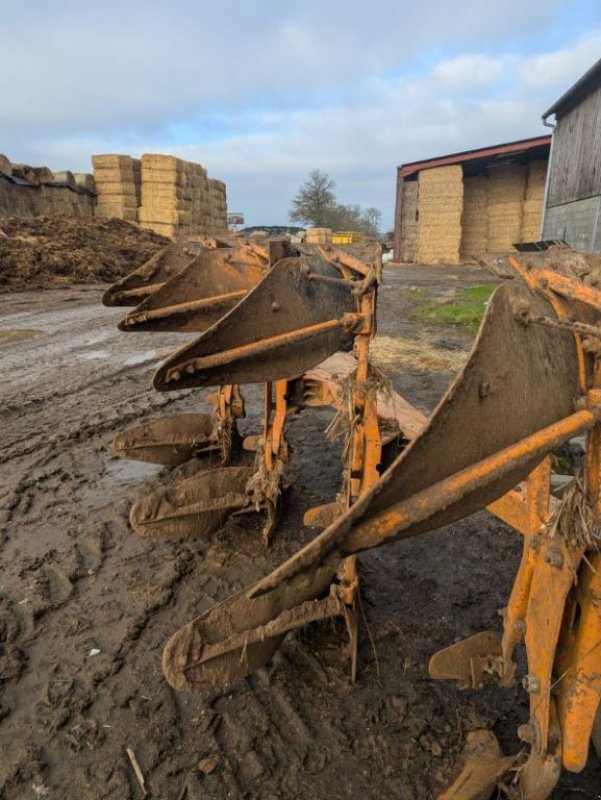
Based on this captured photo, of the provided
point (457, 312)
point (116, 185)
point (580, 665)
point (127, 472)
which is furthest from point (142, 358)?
point (116, 185)

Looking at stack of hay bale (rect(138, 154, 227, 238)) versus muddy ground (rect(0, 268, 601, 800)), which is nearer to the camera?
muddy ground (rect(0, 268, 601, 800))

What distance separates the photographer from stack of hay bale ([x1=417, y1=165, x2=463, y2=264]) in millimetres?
20922

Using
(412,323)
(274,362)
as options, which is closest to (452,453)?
(274,362)

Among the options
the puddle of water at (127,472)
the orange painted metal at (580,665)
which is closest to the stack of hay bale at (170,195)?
the puddle of water at (127,472)

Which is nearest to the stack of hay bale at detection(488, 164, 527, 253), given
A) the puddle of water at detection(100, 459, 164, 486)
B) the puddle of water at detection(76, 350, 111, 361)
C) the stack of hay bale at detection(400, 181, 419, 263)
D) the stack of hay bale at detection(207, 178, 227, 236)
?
the stack of hay bale at detection(400, 181, 419, 263)

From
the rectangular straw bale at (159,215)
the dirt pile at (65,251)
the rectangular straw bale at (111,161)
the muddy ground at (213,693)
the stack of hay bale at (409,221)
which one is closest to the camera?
the muddy ground at (213,693)

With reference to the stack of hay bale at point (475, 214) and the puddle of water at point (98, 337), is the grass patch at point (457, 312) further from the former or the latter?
the stack of hay bale at point (475, 214)

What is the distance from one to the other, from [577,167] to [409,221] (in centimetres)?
890

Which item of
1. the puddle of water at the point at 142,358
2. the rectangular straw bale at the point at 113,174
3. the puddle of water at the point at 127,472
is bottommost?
the puddle of water at the point at 127,472

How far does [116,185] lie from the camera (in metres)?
Answer: 20.6

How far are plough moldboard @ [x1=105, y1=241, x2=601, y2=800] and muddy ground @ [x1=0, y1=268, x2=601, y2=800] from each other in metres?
0.19

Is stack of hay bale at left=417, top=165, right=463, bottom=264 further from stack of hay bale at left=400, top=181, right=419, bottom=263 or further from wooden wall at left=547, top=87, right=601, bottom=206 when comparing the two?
wooden wall at left=547, top=87, right=601, bottom=206

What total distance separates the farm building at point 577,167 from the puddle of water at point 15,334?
13870mm

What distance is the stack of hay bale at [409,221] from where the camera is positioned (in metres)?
23.3
